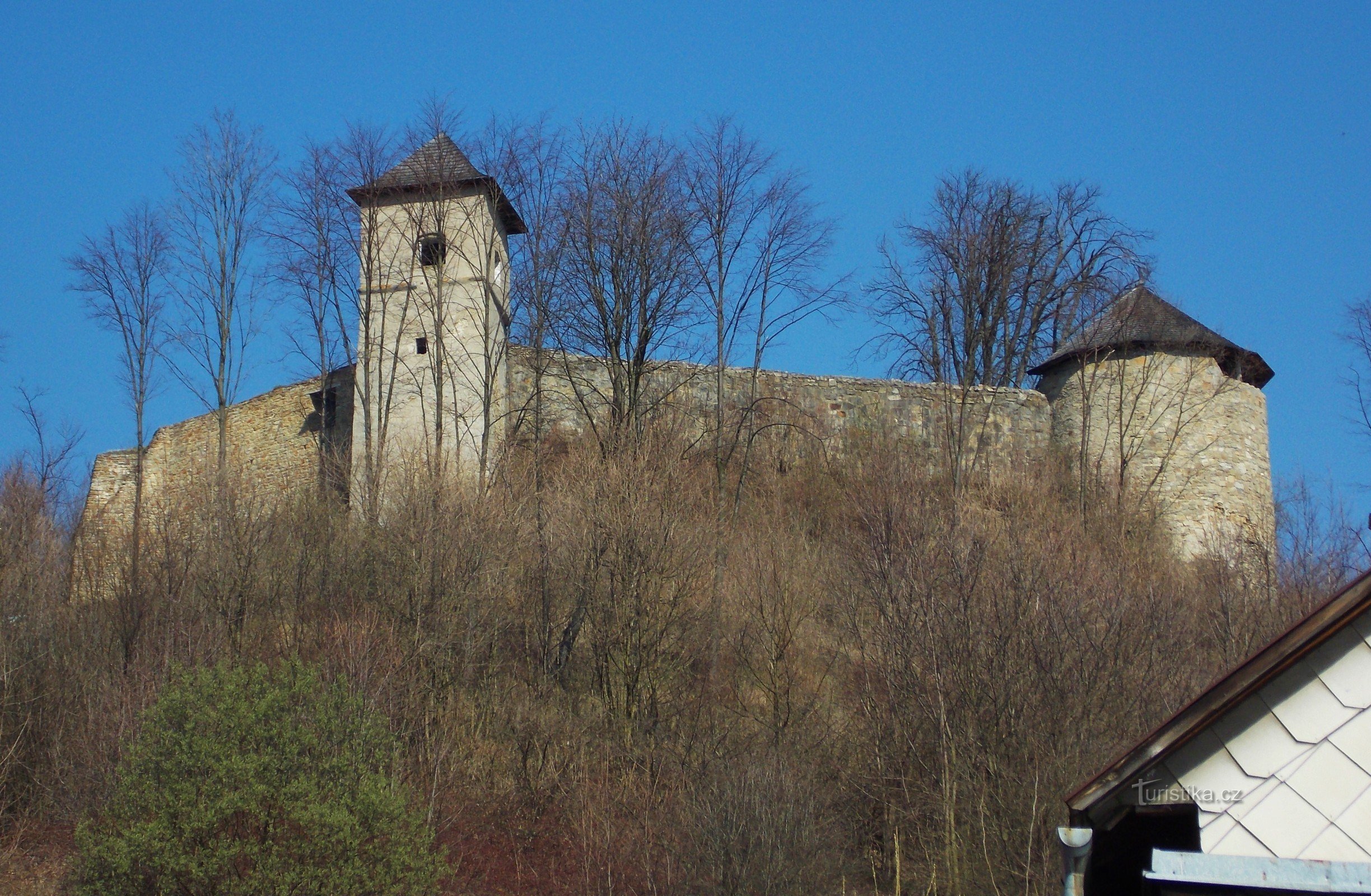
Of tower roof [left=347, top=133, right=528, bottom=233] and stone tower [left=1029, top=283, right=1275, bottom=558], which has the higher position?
tower roof [left=347, top=133, right=528, bottom=233]

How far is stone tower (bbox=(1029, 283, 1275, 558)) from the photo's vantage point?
26.0 m

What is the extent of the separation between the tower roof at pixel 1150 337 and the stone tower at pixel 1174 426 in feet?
0.11

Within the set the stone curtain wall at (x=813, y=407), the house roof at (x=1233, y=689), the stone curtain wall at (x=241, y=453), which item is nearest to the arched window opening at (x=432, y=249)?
the stone curtain wall at (x=813, y=407)

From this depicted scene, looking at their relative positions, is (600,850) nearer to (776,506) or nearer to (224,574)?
(224,574)

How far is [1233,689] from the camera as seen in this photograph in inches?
232

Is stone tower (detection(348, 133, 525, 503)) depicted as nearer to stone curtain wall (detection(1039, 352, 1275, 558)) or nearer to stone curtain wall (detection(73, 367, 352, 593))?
stone curtain wall (detection(73, 367, 352, 593))

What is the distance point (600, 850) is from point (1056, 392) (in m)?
17.0

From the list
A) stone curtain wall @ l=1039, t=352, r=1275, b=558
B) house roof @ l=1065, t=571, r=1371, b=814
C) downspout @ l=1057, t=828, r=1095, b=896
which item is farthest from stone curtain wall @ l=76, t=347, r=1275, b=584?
downspout @ l=1057, t=828, r=1095, b=896

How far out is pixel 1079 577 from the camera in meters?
18.6

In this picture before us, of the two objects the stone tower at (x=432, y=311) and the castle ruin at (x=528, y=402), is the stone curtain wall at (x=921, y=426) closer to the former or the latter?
the castle ruin at (x=528, y=402)

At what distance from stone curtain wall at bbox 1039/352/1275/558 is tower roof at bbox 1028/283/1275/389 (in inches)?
10.8

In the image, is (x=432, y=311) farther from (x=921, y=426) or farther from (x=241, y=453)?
(x=921, y=426)

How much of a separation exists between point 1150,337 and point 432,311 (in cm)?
1500

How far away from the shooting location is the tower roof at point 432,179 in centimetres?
2445
